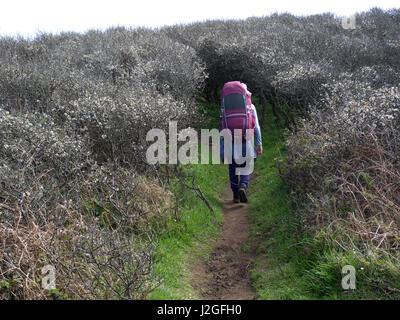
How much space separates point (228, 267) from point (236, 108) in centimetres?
286

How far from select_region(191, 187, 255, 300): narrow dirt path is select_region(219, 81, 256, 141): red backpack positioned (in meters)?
1.72

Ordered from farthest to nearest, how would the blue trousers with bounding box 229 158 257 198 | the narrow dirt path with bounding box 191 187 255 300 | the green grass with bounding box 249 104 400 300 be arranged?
the blue trousers with bounding box 229 158 257 198
the narrow dirt path with bounding box 191 187 255 300
the green grass with bounding box 249 104 400 300

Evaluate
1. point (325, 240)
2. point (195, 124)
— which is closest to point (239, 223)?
point (325, 240)

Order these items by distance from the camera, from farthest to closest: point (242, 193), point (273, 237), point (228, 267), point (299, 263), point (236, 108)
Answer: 1. point (242, 193)
2. point (236, 108)
3. point (273, 237)
4. point (228, 267)
5. point (299, 263)

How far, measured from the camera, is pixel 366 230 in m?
4.26

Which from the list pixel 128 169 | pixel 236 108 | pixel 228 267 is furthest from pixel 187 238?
pixel 236 108

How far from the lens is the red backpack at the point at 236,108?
6656 millimetres

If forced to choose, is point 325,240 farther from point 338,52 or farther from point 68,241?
point 338,52

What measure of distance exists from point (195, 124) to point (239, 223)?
4.46 meters

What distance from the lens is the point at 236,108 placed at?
22.0 ft

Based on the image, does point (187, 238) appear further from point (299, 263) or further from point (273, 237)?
point (299, 263)

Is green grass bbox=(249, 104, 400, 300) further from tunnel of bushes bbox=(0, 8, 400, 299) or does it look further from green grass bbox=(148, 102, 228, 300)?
green grass bbox=(148, 102, 228, 300)

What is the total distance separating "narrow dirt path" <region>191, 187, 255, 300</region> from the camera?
15.5 feet

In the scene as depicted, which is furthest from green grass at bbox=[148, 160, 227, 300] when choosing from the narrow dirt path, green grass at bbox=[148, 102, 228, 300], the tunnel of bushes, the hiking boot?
the hiking boot
